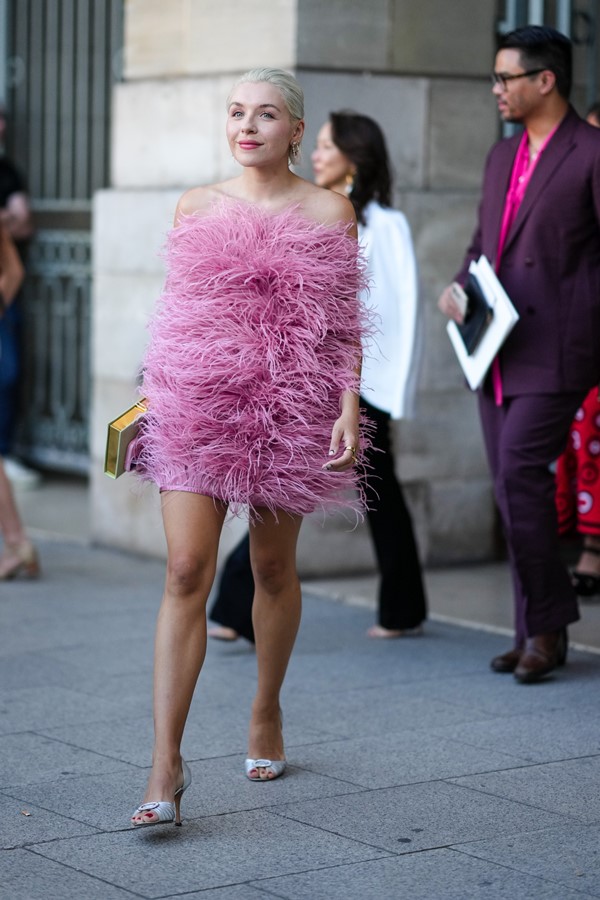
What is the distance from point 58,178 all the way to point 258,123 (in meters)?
6.93

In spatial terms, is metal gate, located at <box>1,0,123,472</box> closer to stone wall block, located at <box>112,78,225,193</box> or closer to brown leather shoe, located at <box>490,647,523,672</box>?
stone wall block, located at <box>112,78,225,193</box>

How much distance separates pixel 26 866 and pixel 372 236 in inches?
128

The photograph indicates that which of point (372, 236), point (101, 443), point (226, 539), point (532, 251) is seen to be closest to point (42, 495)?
point (101, 443)

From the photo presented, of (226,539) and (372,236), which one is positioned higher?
(372,236)

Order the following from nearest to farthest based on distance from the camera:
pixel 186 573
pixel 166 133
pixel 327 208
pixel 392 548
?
pixel 186 573, pixel 327 208, pixel 392 548, pixel 166 133

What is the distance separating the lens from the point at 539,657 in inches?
227

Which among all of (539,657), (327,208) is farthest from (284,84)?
(539,657)

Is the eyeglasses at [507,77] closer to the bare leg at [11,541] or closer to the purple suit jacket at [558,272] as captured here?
the purple suit jacket at [558,272]

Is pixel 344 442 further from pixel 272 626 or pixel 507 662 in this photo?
pixel 507 662

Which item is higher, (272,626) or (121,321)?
(121,321)

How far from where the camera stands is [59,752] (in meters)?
4.83

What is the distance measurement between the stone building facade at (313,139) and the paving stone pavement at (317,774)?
4.65ft

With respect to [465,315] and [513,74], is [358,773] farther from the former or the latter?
[513,74]

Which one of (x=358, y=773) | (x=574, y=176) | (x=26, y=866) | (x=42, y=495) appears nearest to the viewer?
(x=26, y=866)
